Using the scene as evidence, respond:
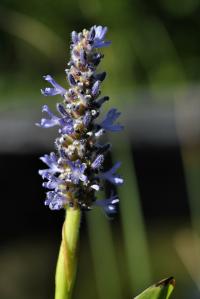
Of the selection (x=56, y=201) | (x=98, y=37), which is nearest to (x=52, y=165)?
(x=56, y=201)

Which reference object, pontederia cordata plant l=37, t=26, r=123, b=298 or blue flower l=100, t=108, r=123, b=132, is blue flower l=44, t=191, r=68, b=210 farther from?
blue flower l=100, t=108, r=123, b=132

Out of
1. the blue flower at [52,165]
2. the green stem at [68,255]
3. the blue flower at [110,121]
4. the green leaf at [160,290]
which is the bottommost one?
the green leaf at [160,290]

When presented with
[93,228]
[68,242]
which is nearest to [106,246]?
[93,228]

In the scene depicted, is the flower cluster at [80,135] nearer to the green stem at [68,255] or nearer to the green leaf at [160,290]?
the green stem at [68,255]

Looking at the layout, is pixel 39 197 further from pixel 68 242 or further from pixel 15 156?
pixel 68 242

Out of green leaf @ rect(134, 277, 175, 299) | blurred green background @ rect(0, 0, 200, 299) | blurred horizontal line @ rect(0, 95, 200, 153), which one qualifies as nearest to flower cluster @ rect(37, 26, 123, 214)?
green leaf @ rect(134, 277, 175, 299)

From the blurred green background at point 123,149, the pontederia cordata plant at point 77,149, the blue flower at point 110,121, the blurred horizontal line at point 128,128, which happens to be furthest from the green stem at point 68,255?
the blurred horizontal line at point 128,128
